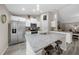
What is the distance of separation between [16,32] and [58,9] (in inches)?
35.9

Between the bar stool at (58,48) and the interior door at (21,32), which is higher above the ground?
the interior door at (21,32)

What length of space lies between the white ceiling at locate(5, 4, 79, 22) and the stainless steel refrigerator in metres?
0.21

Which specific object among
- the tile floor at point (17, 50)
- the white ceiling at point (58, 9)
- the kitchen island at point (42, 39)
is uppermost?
the white ceiling at point (58, 9)

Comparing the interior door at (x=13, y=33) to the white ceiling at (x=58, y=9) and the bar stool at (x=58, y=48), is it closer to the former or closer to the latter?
the white ceiling at (x=58, y=9)

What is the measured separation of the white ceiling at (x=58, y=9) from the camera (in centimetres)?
152

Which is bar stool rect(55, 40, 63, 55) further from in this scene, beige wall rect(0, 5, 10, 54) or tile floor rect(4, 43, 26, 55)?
beige wall rect(0, 5, 10, 54)

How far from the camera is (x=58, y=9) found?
155cm

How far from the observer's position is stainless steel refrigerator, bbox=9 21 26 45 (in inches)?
62.9

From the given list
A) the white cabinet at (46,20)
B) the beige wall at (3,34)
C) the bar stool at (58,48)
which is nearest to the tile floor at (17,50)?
the beige wall at (3,34)

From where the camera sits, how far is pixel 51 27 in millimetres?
1593

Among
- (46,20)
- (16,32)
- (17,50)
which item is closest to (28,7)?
(46,20)

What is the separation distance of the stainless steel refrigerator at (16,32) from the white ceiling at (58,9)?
0.21 m
